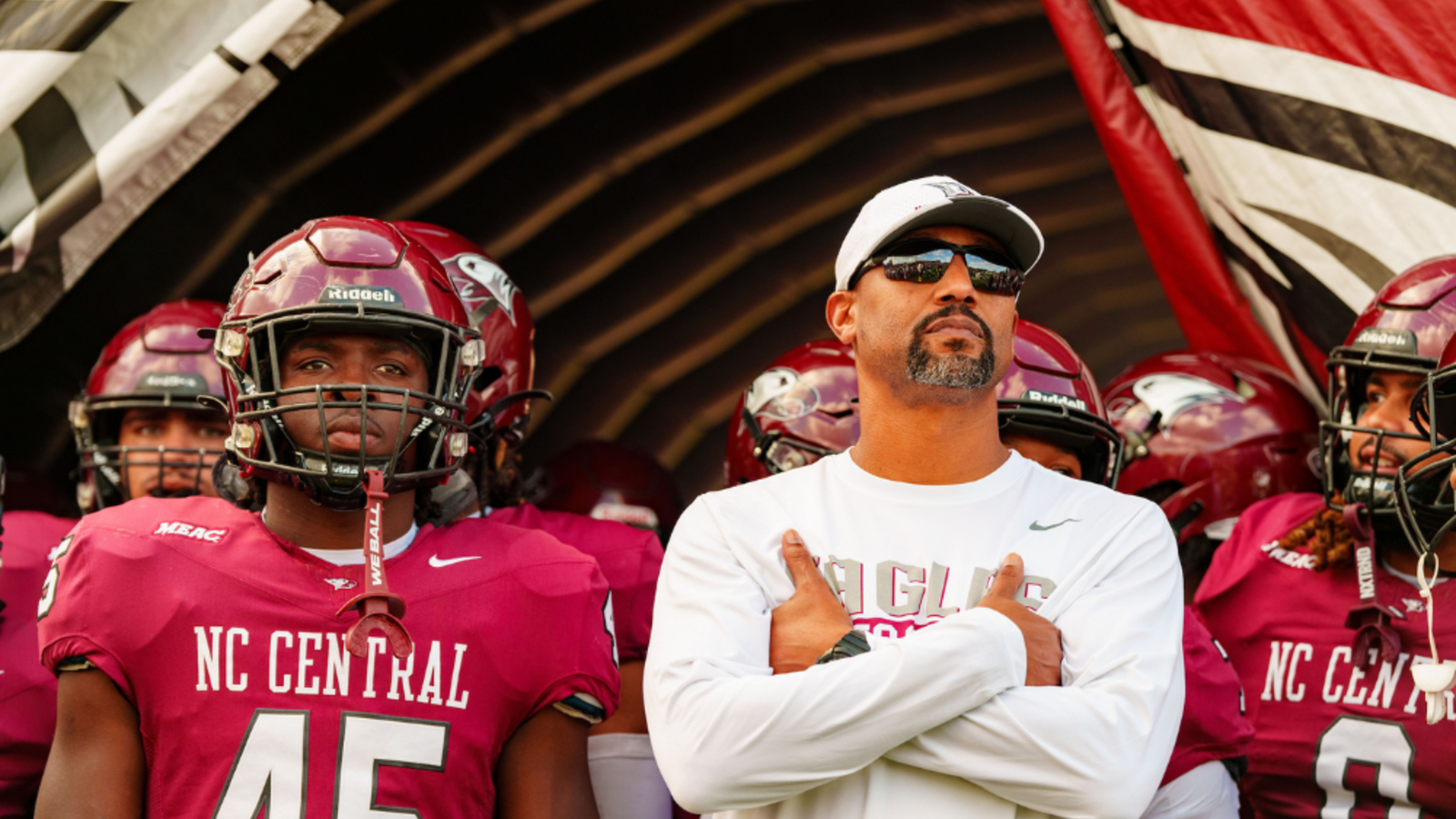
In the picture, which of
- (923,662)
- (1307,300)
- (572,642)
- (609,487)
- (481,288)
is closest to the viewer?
(923,662)

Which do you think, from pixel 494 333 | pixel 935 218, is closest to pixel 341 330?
pixel 494 333

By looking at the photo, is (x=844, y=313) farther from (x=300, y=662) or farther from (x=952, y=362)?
(x=300, y=662)

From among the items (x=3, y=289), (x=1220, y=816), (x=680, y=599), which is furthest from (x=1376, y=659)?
(x=3, y=289)

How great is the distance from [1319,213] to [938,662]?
2.72 metres

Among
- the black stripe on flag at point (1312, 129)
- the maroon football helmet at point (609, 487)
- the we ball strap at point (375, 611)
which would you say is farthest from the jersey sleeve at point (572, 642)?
the maroon football helmet at point (609, 487)

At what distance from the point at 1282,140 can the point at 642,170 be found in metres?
3.09

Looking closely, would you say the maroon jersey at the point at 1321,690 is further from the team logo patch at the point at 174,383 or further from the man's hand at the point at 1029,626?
the team logo patch at the point at 174,383

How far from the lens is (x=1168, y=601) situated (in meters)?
2.65

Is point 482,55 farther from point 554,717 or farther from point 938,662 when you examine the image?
point 938,662

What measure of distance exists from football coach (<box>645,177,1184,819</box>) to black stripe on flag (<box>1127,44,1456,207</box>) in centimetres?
179

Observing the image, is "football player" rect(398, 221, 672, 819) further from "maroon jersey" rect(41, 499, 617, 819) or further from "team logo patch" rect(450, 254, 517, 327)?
"maroon jersey" rect(41, 499, 617, 819)

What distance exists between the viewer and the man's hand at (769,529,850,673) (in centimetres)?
255

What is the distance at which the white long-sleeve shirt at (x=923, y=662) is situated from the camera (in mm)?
2396

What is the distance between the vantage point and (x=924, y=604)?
8.70 ft
